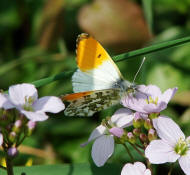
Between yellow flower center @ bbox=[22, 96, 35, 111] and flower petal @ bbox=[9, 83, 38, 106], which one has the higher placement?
flower petal @ bbox=[9, 83, 38, 106]

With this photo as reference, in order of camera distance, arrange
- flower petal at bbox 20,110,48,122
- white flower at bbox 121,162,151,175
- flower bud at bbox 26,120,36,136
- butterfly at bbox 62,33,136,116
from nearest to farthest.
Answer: flower petal at bbox 20,110,48,122 < white flower at bbox 121,162,151,175 < flower bud at bbox 26,120,36,136 < butterfly at bbox 62,33,136,116

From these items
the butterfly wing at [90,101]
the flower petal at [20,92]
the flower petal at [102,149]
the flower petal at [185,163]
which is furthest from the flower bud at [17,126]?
the flower petal at [185,163]

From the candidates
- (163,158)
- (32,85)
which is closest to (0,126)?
(32,85)

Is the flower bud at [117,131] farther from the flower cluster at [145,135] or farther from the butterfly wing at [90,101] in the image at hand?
the butterfly wing at [90,101]

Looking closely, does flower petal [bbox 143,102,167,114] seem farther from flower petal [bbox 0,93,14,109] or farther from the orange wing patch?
flower petal [bbox 0,93,14,109]

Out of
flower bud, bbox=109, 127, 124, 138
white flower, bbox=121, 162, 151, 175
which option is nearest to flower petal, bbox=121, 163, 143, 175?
white flower, bbox=121, 162, 151, 175

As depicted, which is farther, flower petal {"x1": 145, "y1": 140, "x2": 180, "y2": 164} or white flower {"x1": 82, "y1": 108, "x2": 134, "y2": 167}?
white flower {"x1": 82, "y1": 108, "x2": 134, "y2": 167}

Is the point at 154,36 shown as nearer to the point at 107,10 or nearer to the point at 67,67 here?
the point at 107,10
